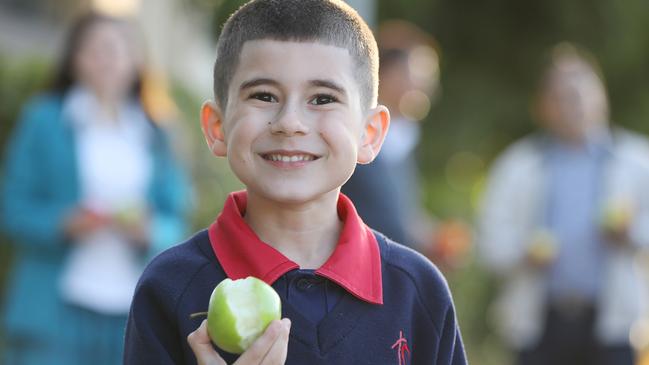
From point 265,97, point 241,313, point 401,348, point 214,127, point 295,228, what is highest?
point 265,97

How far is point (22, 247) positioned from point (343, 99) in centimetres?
340

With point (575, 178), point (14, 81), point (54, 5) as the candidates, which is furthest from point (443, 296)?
point (54, 5)

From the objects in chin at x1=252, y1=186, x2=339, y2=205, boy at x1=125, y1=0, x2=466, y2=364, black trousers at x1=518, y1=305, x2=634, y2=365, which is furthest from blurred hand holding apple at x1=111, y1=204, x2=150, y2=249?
chin at x1=252, y1=186, x2=339, y2=205

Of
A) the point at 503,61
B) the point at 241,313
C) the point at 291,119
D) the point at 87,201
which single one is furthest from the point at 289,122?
the point at 503,61

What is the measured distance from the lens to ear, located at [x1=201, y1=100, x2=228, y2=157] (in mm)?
3301

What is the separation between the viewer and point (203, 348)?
296cm

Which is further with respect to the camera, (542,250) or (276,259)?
(542,250)

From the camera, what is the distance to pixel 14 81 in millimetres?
8836

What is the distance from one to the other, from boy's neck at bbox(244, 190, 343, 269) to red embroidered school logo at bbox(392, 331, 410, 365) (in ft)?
0.89

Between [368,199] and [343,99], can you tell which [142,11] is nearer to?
[368,199]

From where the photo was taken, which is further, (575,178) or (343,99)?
(575,178)

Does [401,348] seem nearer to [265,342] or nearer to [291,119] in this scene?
[265,342]

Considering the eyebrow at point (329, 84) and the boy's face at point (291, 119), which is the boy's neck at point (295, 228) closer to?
the boy's face at point (291, 119)

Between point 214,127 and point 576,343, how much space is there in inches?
A: 171
